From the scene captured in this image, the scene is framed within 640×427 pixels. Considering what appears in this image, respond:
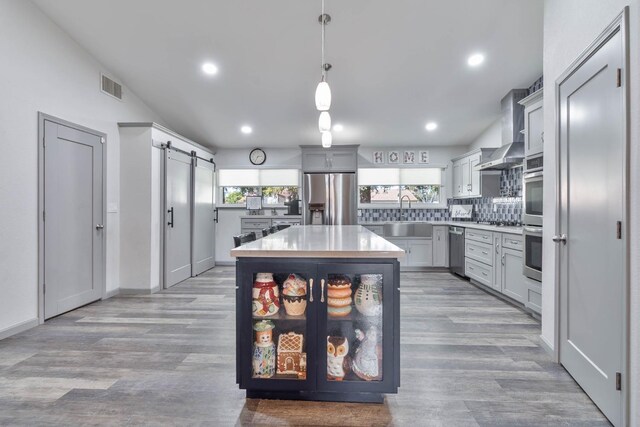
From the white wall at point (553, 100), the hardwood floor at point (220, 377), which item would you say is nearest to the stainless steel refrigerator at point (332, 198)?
the hardwood floor at point (220, 377)

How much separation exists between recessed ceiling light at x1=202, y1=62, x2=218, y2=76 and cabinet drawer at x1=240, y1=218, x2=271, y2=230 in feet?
8.98

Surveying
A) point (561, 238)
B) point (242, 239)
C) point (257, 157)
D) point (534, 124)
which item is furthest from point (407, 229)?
point (242, 239)

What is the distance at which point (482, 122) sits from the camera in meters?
5.30

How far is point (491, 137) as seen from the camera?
5359 mm

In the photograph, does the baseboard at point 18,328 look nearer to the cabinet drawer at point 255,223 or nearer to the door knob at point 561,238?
the cabinet drawer at point 255,223

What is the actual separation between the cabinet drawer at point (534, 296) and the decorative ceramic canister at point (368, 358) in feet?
7.18

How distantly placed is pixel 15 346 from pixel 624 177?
4.22 meters

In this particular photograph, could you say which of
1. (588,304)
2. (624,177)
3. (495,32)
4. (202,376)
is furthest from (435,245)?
(202,376)

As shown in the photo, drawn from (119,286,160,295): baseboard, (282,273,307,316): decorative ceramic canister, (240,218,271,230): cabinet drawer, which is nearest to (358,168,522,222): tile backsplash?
(240,218,271,230): cabinet drawer

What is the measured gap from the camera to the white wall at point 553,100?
58.9 inches

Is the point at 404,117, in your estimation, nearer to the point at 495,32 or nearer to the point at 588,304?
the point at 495,32

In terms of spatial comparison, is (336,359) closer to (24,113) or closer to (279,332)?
(279,332)

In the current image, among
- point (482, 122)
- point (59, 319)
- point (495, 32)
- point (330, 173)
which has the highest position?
point (495, 32)

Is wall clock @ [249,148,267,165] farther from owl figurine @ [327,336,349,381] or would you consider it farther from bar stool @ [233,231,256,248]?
owl figurine @ [327,336,349,381]
